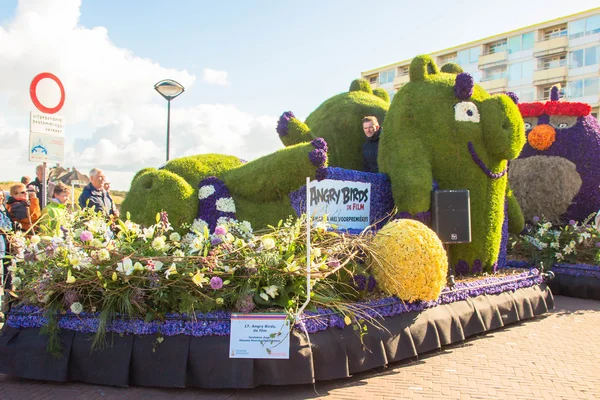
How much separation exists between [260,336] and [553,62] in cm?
3712

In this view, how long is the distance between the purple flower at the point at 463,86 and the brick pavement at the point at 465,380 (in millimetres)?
3288

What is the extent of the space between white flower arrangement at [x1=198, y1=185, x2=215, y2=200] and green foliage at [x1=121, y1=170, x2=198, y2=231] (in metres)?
0.06

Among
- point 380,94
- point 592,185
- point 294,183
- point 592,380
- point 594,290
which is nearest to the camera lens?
point 592,380

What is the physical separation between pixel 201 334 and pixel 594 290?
7.19 m

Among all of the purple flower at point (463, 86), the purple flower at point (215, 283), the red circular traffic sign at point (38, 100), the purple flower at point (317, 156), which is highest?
the purple flower at point (463, 86)

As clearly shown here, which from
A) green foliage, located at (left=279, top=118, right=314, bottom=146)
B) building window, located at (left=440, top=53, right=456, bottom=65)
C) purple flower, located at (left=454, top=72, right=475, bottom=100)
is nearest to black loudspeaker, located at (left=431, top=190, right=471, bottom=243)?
purple flower, located at (left=454, top=72, right=475, bottom=100)

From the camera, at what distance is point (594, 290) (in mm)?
8391

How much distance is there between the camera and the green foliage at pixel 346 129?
8344mm

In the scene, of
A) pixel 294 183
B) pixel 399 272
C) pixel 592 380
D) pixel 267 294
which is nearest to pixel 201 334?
pixel 267 294

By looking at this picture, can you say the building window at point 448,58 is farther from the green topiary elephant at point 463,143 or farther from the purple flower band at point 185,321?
the purple flower band at point 185,321

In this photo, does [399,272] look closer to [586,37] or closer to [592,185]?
[592,185]

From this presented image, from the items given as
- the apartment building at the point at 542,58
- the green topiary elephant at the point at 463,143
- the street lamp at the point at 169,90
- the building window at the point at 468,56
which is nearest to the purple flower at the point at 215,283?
the green topiary elephant at the point at 463,143

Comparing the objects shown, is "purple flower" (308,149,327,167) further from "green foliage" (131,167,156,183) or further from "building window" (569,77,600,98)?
"building window" (569,77,600,98)

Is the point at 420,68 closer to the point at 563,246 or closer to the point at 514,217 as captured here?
the point at 514,217
